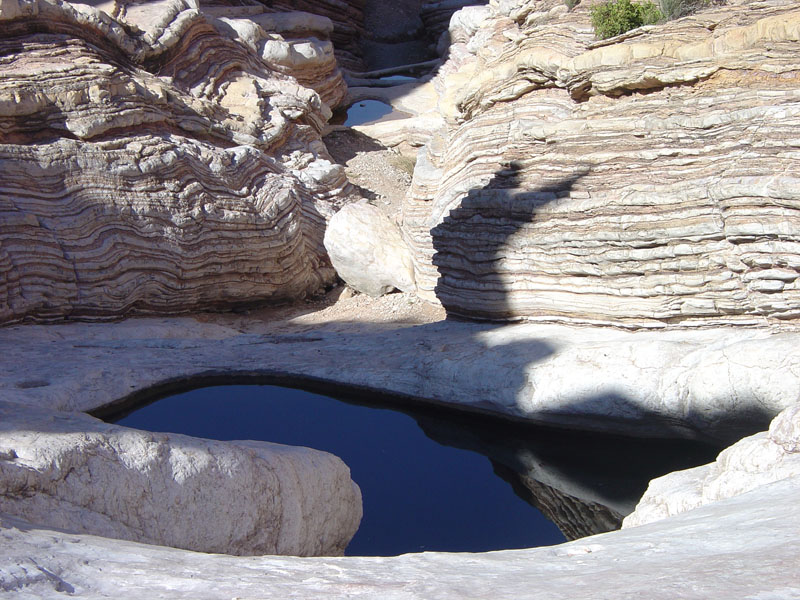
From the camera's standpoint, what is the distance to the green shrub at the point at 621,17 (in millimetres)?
Result: 7895

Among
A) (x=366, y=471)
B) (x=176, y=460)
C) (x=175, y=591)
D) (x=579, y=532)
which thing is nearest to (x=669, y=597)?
(x=175, y=591)

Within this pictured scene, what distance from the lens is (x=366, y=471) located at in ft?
18.3

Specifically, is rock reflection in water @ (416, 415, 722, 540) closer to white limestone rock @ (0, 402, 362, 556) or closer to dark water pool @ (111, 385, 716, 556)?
dark water pool @ (111, 385, 716, 556)

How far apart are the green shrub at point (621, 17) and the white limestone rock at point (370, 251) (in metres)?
3.35

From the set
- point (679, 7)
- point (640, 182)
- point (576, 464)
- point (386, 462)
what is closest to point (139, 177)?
point (386, 462)

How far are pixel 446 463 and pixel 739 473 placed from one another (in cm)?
226

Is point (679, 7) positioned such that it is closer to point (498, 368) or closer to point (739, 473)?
point (498, 368)

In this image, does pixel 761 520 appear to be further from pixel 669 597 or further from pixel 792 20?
pixel 792 20

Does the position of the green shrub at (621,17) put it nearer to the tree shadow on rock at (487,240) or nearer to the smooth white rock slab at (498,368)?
the tree shadow on rock at (487,240)

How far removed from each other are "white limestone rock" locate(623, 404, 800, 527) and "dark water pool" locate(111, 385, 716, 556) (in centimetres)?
84

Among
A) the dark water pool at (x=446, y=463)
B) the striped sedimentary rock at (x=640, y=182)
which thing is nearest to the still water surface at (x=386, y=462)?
the dark water pool at (x=446, y=463)

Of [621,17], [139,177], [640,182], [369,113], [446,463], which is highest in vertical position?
[621,17]

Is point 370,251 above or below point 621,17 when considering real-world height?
below

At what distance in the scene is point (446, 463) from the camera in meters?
5.70
